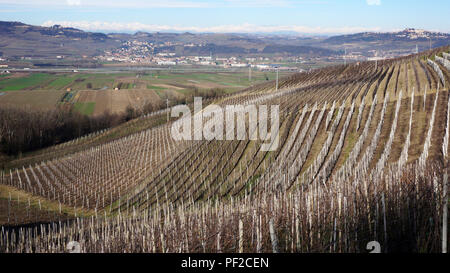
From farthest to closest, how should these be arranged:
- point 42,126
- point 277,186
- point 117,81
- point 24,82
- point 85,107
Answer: point 117,81 → point 24,82 → point 85,107 → point 42,126 → point 277,186

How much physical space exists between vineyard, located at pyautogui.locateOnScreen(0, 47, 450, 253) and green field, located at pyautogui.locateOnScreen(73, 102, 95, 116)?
33381 mm

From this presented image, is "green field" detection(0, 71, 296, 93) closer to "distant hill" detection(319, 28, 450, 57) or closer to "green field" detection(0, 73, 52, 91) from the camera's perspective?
"green field" detection(0, 73, 52, 91)

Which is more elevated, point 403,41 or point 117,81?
point 403,41

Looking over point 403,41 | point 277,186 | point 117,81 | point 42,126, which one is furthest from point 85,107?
point 403,41

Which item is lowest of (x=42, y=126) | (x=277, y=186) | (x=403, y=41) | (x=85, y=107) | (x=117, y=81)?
(x=42, y=126)

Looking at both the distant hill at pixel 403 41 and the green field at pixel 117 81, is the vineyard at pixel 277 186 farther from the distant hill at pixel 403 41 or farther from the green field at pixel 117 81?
the distant hill at pixel 403 41

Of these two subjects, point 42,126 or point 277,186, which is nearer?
point 277,186

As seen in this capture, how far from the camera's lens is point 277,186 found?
63.7ft

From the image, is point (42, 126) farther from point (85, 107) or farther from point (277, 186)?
point (277, 186)

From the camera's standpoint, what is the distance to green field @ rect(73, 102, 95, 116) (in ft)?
232

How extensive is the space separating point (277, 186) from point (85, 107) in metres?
62.1

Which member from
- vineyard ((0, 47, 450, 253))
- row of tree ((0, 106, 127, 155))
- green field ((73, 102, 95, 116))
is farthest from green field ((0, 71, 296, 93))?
vineyard ((0, 47, 450, 253))

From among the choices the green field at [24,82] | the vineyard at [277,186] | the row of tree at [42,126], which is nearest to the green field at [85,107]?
the row of tree at [42,126]

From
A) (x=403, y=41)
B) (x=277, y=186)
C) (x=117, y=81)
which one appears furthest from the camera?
(x=403, y=41)
